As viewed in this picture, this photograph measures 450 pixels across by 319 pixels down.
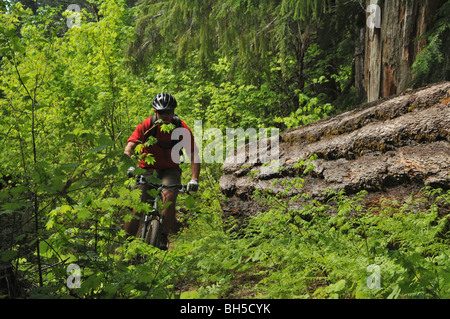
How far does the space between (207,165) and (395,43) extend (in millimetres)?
4872

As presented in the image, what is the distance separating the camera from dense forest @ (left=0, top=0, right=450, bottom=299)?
274 centimetres

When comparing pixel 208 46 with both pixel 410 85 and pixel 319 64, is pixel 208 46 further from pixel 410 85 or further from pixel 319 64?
pixel 410 85

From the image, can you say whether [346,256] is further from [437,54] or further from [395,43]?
[395,43]

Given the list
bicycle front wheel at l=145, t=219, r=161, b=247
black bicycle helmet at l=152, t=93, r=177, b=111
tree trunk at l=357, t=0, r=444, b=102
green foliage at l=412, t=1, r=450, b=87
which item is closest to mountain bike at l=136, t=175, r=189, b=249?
bicycle front wheel at l=145, t=219, r=161, b=247

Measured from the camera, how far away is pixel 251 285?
396 cm

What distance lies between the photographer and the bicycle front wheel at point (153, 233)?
502 cm

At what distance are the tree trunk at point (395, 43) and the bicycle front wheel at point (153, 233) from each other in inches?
179

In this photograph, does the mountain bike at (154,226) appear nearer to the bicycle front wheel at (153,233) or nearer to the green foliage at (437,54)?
the bicycle front wheel at (153,233)

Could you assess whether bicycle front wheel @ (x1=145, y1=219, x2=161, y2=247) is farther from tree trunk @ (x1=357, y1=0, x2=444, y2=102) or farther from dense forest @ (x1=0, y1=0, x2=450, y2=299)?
tree trunk @ (x1=357, y1=0, x2=444, y2=102)

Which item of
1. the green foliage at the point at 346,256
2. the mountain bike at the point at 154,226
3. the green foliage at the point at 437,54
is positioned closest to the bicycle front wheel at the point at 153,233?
the mountain bike at the point at 154,226

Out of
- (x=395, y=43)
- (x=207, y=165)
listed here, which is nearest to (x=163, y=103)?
(x=395, y=43)

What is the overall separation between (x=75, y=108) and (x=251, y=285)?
28.0 ft

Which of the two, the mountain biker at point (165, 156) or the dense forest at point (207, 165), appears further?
the mountain biker at point (165, 156)

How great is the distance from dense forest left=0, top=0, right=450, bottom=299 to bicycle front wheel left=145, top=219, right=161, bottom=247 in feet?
1.14
